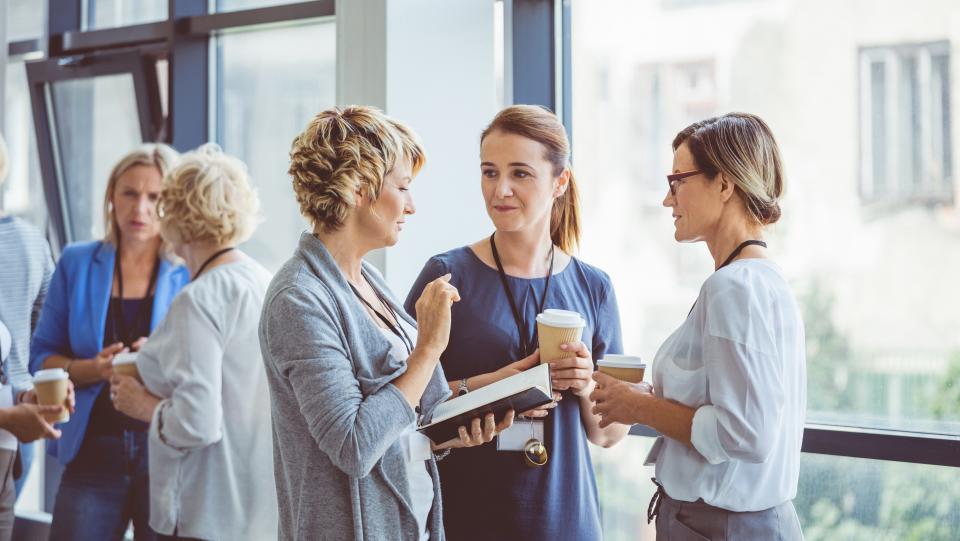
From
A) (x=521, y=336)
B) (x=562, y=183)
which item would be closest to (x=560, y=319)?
(x=521, y=336)

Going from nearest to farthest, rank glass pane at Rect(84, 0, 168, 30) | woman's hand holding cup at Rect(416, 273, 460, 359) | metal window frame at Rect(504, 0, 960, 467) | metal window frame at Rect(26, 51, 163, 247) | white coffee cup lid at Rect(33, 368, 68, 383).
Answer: woman's hand holding cup at Rect(416, 273, 460, 359) < white coffee cup lid at Rect(33, 368, 68, 383) < metal window frame at Rect(504, 0, 960, 467) < metal window frame at Rect(26, 51, 163, 247) < glass pane at Rect(84, 0, 168, 30)

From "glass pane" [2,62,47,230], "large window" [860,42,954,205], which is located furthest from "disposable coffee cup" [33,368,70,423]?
"large window" [860,42,954,205]

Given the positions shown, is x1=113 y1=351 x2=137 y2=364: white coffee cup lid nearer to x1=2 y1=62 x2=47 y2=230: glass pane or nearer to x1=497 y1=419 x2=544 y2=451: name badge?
x1=497 y1=419 x2=544 y2=451: name badge

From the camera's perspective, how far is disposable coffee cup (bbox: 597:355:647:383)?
189 centimetres

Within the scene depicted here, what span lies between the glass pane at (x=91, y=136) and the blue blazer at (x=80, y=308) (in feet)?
3.81

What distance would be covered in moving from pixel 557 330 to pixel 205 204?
3.78ft

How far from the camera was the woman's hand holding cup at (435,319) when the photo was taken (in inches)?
66.7

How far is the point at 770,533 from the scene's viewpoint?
173 centimetres

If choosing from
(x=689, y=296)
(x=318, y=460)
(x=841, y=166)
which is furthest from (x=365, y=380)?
(x=841, y=166)

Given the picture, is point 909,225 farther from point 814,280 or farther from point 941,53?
point 941,53

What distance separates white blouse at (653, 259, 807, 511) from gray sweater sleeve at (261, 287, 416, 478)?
22.8 inches

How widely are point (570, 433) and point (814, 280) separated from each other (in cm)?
99

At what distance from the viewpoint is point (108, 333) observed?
2936 millimetres

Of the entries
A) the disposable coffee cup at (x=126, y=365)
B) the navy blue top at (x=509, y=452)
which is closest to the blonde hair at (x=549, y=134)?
the navy blue top at (x=509, y=452)
